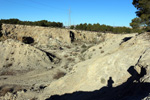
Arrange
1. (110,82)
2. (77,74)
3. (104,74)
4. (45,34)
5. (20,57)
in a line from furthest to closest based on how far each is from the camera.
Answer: (45,34) → (20,57) → (77,74) → (104,74) → (110,82)

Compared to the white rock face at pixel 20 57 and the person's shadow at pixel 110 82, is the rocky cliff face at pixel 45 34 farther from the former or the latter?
the person's shadow at pixel 110 82

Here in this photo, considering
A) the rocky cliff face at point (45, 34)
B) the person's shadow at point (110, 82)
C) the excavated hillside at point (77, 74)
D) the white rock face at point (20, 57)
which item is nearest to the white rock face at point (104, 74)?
the excavated hillside at point (77, 74)

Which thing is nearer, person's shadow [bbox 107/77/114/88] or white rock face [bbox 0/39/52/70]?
person's shadow [bbox 107/77/114/88]

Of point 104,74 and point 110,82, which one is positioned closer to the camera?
point 110,82

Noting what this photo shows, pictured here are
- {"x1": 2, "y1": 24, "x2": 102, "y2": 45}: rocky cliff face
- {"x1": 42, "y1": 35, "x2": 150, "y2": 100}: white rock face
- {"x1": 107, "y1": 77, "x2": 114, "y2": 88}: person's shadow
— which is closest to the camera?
{"x1": 107, "y1": 77, "x2": 114, "y2": 88}: person's shadow

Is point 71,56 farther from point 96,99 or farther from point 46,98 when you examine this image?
point 96,99

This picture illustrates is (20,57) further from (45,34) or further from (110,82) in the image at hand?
(45,34)

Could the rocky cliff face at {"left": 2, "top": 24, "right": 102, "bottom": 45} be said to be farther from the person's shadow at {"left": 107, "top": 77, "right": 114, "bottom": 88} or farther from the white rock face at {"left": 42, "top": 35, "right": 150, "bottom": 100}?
the person's shadow at {"left": 107, "top": 77, "right": 114, "bottom": 88}

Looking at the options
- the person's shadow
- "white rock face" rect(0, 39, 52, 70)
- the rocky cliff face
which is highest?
the rocky cliff face

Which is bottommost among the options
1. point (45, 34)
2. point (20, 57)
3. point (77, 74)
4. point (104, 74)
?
point (77, 74)

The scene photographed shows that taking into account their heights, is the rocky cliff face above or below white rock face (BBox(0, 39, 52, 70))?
above

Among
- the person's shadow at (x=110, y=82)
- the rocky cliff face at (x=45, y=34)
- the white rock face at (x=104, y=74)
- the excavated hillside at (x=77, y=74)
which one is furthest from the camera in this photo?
the rocky cliff face at (x=45, y=34)

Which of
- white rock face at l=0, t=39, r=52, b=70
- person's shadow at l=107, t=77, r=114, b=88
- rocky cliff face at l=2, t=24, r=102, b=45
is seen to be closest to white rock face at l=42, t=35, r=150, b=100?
person's shadow at l=107, t=77, r=114, b=88

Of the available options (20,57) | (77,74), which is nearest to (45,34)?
(20,57)
